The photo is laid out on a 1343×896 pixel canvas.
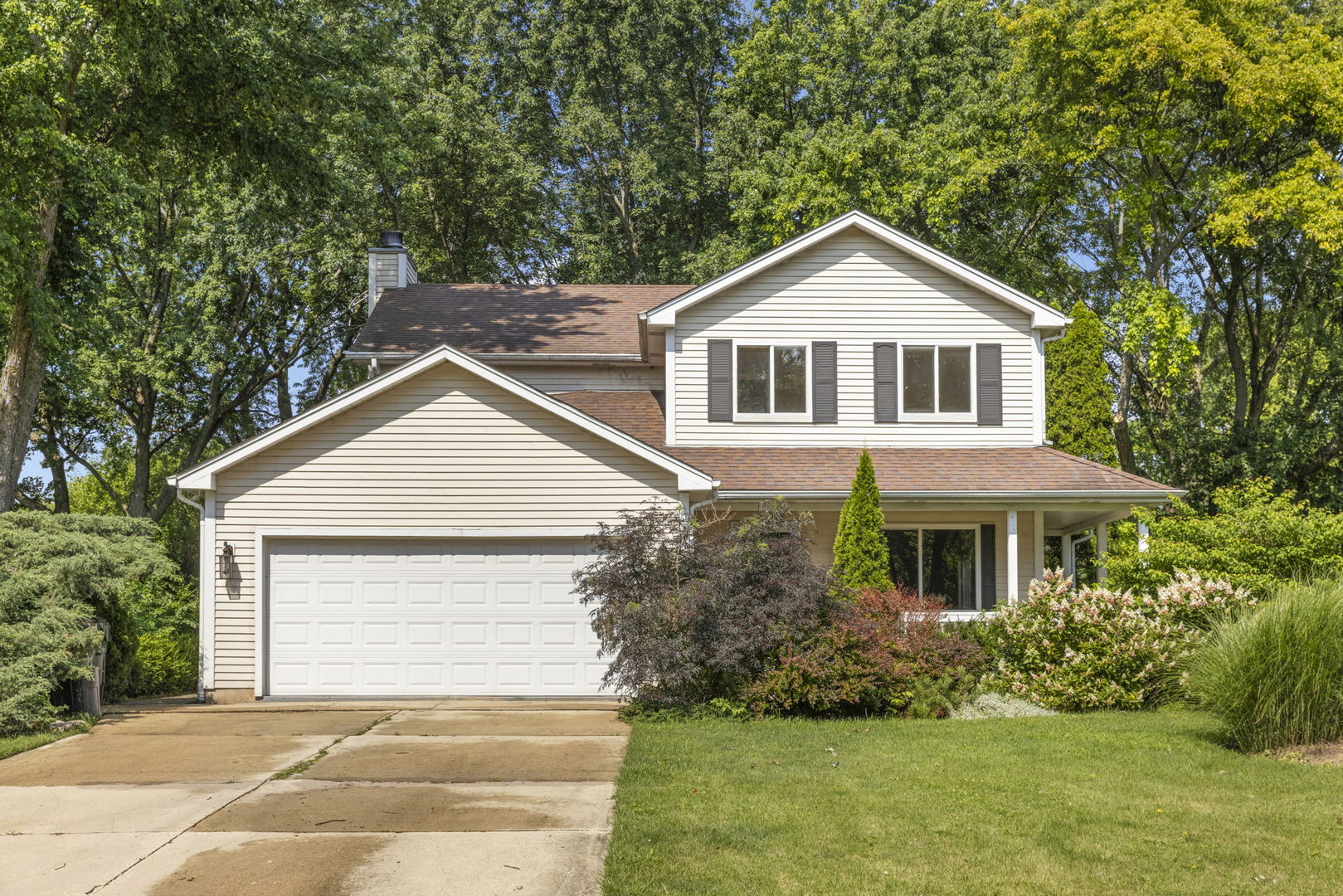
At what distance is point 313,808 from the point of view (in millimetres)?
8031

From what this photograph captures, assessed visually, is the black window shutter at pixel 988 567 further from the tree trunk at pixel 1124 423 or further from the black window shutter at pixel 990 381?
the tree trunk at pixel 1124 423

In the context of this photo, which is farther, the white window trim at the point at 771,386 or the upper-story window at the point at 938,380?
the upper-story window at the point at 938,380

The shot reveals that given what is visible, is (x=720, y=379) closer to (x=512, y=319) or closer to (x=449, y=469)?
(x=449, y=469)

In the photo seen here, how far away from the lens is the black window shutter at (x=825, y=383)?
18.3 meters

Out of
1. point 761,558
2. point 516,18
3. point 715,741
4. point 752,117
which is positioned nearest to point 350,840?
point 715,741

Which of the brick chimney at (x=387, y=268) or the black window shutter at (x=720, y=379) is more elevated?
the brick chimney at (x=387, y=268)

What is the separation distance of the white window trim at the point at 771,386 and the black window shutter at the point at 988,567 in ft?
10.9

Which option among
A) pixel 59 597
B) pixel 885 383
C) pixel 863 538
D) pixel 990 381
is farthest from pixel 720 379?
pixel 59 597

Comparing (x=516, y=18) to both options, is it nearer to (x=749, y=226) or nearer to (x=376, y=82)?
(x=749, y=226)

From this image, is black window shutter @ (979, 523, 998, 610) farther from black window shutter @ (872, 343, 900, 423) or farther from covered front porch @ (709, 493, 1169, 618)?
black window shutter @ (872, 343, 900, 423)

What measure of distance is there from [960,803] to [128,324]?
19839mm

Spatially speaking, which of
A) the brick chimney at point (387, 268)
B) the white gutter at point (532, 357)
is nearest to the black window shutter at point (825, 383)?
the white gutter at point (532, 357)

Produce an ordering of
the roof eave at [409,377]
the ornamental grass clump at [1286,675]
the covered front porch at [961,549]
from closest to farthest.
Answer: the ornamental grass clump at [1286,675], the roof eave at [409,377], the covered front porch at [961,549]

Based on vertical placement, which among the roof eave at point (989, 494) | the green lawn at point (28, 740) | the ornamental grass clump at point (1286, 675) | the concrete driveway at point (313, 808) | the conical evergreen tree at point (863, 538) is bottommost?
the green lawn at point (28, 740)
